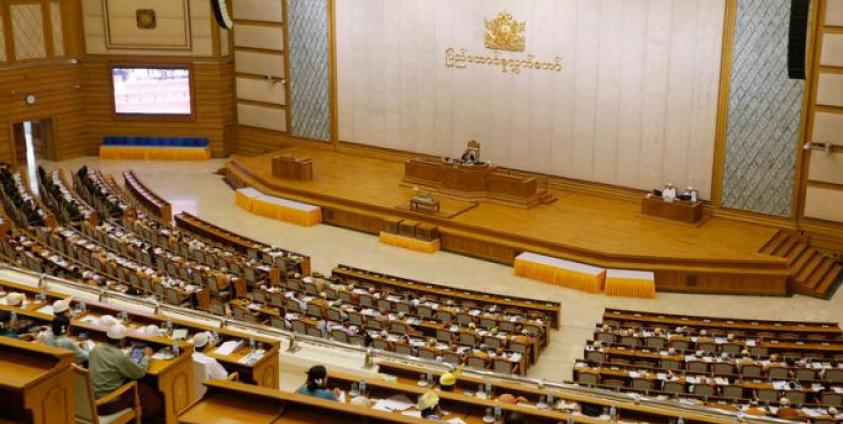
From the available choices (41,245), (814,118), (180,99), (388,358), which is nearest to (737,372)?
(388,358)

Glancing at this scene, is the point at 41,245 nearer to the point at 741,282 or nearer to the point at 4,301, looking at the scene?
the point at 4,301

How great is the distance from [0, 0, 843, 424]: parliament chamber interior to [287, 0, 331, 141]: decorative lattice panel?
6cm

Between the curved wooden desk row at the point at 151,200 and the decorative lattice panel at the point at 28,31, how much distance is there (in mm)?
5378

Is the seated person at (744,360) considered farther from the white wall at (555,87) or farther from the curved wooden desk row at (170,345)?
the white wall at (555,87)

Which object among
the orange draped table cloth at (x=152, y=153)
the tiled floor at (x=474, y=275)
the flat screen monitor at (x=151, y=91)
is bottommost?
the tiled floor at (x=474, y=275)

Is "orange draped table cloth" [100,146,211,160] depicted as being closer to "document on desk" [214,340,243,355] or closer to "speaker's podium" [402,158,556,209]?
"speaker's podium" [402,158,556,209]

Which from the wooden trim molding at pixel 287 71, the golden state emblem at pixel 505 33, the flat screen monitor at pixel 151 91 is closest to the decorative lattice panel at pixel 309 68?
the wooden trim molding at pixel 287 71

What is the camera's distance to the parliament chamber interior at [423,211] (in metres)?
7.91

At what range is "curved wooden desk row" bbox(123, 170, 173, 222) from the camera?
64.2 feet

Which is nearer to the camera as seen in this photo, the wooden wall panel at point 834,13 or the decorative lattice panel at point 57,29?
the wooden wall panel at point 834,13

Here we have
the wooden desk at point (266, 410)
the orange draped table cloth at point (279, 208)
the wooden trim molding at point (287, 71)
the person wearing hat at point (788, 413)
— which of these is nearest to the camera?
the wooden desk at point (266, 410)

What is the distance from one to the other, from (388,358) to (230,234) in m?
9.59

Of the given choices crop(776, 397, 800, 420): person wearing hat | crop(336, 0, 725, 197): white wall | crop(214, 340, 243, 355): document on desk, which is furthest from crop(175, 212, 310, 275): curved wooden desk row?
crop(776, 397, 800, 420): person wearing hat

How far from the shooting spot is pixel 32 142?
84.1ft
